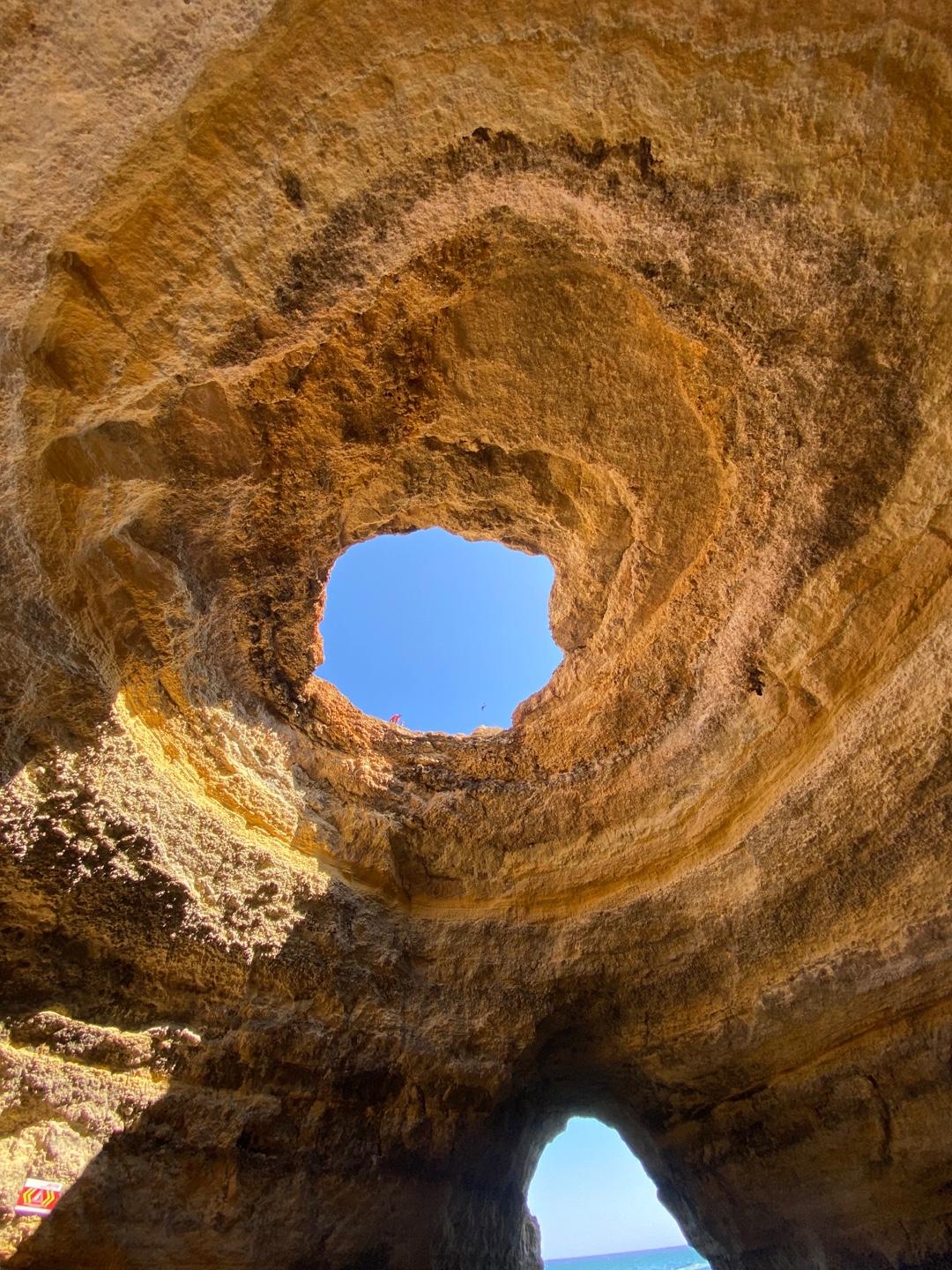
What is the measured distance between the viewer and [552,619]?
5.25 meters

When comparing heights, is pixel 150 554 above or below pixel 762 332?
below

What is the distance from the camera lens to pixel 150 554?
3.53 m

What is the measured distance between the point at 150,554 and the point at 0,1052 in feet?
7.71

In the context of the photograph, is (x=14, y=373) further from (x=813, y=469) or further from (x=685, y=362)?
(x=813, y=469)

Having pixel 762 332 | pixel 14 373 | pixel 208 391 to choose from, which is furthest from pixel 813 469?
pixel 14 373

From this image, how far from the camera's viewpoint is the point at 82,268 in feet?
7.74

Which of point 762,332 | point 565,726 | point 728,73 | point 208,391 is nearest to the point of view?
point 728,73

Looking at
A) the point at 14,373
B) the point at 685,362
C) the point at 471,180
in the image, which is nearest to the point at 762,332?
the point at 685,362

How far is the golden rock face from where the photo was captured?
222 centimetres

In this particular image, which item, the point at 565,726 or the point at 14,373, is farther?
the point at 565,726

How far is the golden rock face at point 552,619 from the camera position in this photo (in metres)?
2.22

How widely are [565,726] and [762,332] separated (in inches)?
109

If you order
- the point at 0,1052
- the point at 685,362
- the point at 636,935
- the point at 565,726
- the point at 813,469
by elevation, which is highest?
the point at 685,362

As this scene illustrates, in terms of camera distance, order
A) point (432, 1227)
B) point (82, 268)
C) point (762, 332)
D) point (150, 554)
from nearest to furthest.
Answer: point (82, 268) → point (762, 332) → point (150, 554) → point (432, 1227)
